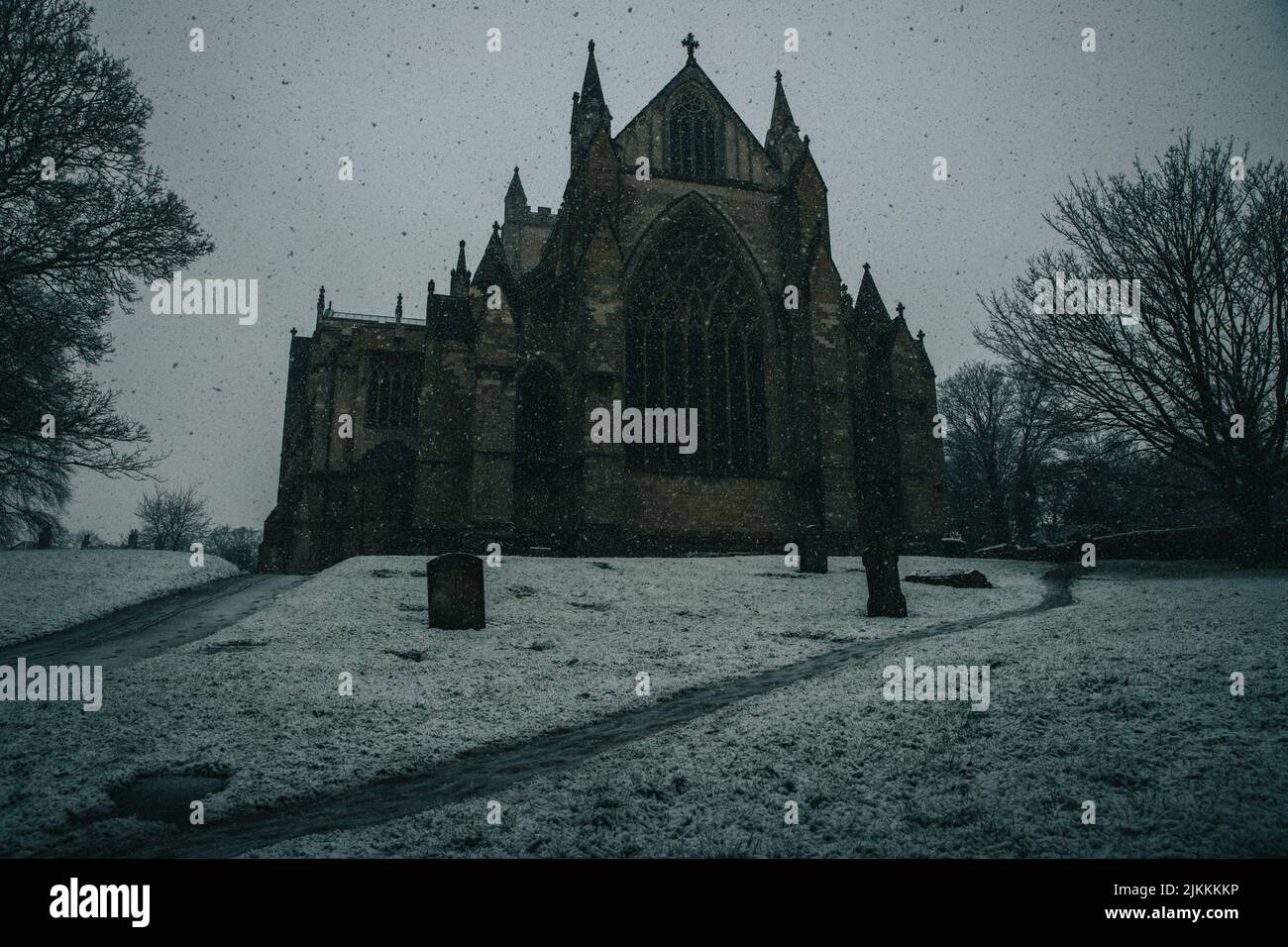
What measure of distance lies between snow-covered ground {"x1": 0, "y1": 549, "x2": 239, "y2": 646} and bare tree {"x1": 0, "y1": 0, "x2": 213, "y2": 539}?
226 cm

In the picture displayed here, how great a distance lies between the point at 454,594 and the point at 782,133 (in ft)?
65.0

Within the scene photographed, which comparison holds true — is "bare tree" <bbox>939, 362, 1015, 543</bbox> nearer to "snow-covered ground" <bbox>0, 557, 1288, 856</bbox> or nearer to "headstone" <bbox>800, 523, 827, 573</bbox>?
"headstone" <bbox>800, 523, 827, 573</bbox>

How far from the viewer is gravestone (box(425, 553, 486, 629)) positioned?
8.59 m

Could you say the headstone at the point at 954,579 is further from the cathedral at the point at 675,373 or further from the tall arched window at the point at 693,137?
the tall arched window at the point at 693,137

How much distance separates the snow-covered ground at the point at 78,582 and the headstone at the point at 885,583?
11.8m

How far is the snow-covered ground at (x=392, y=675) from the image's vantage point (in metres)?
4.12

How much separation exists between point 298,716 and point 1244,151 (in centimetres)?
1871

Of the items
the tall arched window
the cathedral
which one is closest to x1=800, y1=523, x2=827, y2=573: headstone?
the cathedral

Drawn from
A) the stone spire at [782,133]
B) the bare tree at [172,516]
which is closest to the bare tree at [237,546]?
the bare tree at [172,516]

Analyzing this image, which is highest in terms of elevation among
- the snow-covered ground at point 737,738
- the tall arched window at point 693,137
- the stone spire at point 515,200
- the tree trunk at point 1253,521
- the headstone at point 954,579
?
the stone spire at point 515,200

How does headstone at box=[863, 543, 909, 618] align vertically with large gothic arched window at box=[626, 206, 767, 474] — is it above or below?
below

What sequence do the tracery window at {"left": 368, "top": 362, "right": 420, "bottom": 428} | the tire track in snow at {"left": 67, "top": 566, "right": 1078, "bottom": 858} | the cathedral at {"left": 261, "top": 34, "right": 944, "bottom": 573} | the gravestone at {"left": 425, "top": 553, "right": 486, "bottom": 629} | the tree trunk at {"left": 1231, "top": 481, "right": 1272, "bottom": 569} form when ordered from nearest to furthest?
the tire track in snow at {"left": 67, "top": 566, "right": 1078, "bottom": 858} < the gravestone at {"left": 425, "top": 553, "right": 486, "bottom": 629} < the tree trunk at {"left": 1231, "top": 481, "right": 1272, "bottom": 569} < the cathedral at {"left": 261, "top": 34, "right": 944, "bottom": 573} < the tracery window at {"left": 368, "top": 362, "right": 420, "bottom": 428}

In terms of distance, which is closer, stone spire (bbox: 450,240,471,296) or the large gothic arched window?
the large gothic arched window

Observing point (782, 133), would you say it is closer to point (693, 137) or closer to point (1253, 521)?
point (693, 137)
